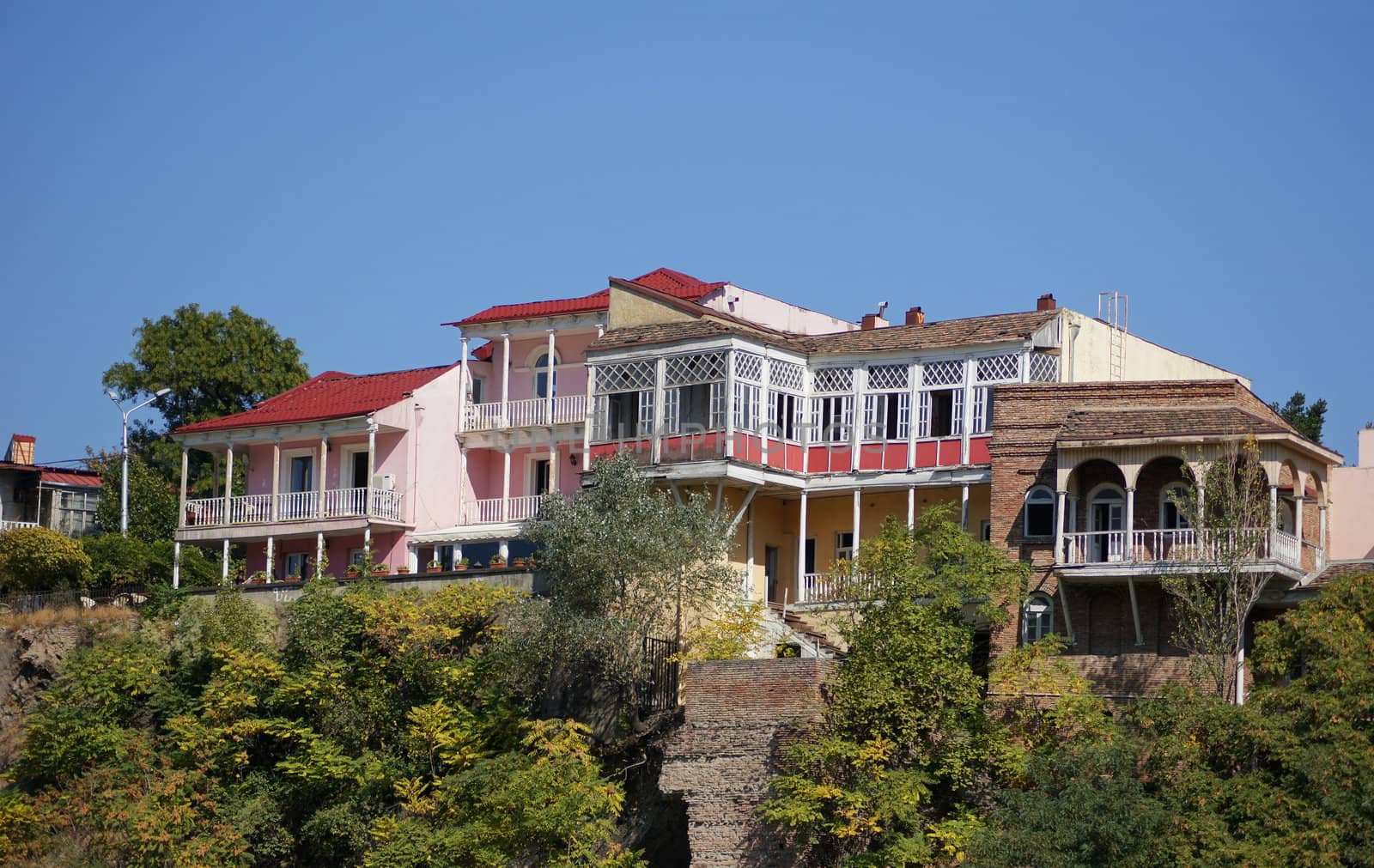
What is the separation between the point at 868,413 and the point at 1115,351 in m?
6.40

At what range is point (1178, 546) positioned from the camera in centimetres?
3566

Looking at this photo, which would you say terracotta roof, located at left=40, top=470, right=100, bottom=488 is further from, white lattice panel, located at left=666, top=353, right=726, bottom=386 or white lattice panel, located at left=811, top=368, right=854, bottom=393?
white lattice panel, located at left=811, top=368, right=854, bottom=393

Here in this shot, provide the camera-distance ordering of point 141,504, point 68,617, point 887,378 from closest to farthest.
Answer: point 887,378
point 68,617
point 141,504

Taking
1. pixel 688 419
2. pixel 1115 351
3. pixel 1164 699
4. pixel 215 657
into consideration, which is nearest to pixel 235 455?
pixel 215 657

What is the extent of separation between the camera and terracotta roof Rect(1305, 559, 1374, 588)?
3538cm

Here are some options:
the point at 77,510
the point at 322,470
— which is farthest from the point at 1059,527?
the point at 77,510

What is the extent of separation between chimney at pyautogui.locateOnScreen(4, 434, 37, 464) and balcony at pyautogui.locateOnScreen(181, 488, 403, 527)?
14.1 meters

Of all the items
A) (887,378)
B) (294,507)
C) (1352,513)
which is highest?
(887,378)

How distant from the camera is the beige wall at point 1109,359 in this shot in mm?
→ 44062

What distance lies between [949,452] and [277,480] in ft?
63.7

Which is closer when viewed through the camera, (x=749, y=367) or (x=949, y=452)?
(x=949, y=452)

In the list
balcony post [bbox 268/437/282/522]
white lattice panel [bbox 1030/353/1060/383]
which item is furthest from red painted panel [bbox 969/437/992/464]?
balcony post [bbox 268/437/282/522]

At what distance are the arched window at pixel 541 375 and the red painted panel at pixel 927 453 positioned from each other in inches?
460

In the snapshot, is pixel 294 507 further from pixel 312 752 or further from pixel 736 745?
pixel 736 745
